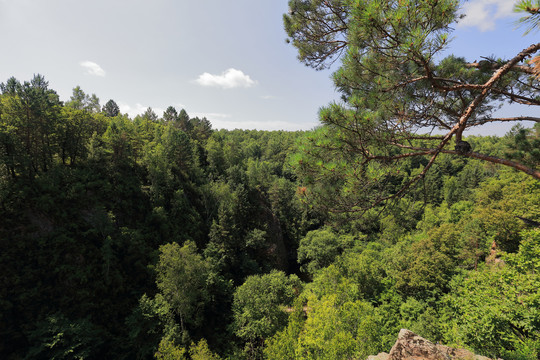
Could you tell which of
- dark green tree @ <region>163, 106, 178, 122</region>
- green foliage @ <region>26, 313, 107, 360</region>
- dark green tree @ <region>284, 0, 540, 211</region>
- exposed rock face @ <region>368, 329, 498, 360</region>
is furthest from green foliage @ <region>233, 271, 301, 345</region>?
dark green tree @ <region>163, 106, 178, 122</region>

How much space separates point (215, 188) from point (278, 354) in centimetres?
2368

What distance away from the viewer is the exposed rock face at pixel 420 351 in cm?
597

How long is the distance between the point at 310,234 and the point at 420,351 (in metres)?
27.6

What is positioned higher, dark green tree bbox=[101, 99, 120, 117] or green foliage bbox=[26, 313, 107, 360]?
dark green tree bbox=[101, 99, 120, 117]

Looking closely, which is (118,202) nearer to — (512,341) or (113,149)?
(113,149)

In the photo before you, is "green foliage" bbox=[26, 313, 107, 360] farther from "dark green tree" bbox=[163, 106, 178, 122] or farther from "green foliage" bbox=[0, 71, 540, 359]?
"dark green tree" bbox=[163, 106, 178, 122]

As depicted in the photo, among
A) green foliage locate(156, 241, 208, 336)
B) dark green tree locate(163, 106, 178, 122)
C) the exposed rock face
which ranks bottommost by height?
green foliage locate(156, 241, 208, 336)

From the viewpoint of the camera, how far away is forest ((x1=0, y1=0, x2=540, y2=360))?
4.44 m

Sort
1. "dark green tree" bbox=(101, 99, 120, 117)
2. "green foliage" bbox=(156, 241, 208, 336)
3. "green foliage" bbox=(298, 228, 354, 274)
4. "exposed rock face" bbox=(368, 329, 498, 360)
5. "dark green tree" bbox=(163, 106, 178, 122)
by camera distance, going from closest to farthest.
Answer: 1. "exposed rock face" bbox=(368, 329, 498, 360)
2. "green foliage" bbox=(156, 241, 208, 336)
3. "green foliage" bbox=(298, 228, 354, 274)
4. "dark green tree" bbox=(163, 106, 178, 122)
5. "dark green tree" bbox=(101, 99, 120, 117)

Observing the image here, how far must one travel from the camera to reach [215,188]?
108ft

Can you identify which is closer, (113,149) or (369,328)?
(369,328)

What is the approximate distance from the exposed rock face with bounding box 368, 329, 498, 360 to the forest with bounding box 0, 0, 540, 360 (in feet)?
7.07

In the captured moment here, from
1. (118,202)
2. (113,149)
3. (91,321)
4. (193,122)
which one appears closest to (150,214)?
(118,202)

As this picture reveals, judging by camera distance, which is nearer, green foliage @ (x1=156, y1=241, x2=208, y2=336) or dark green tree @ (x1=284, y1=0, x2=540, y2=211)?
dark green tree @ (x1=284, y1=0, x2=540, y2=211)
